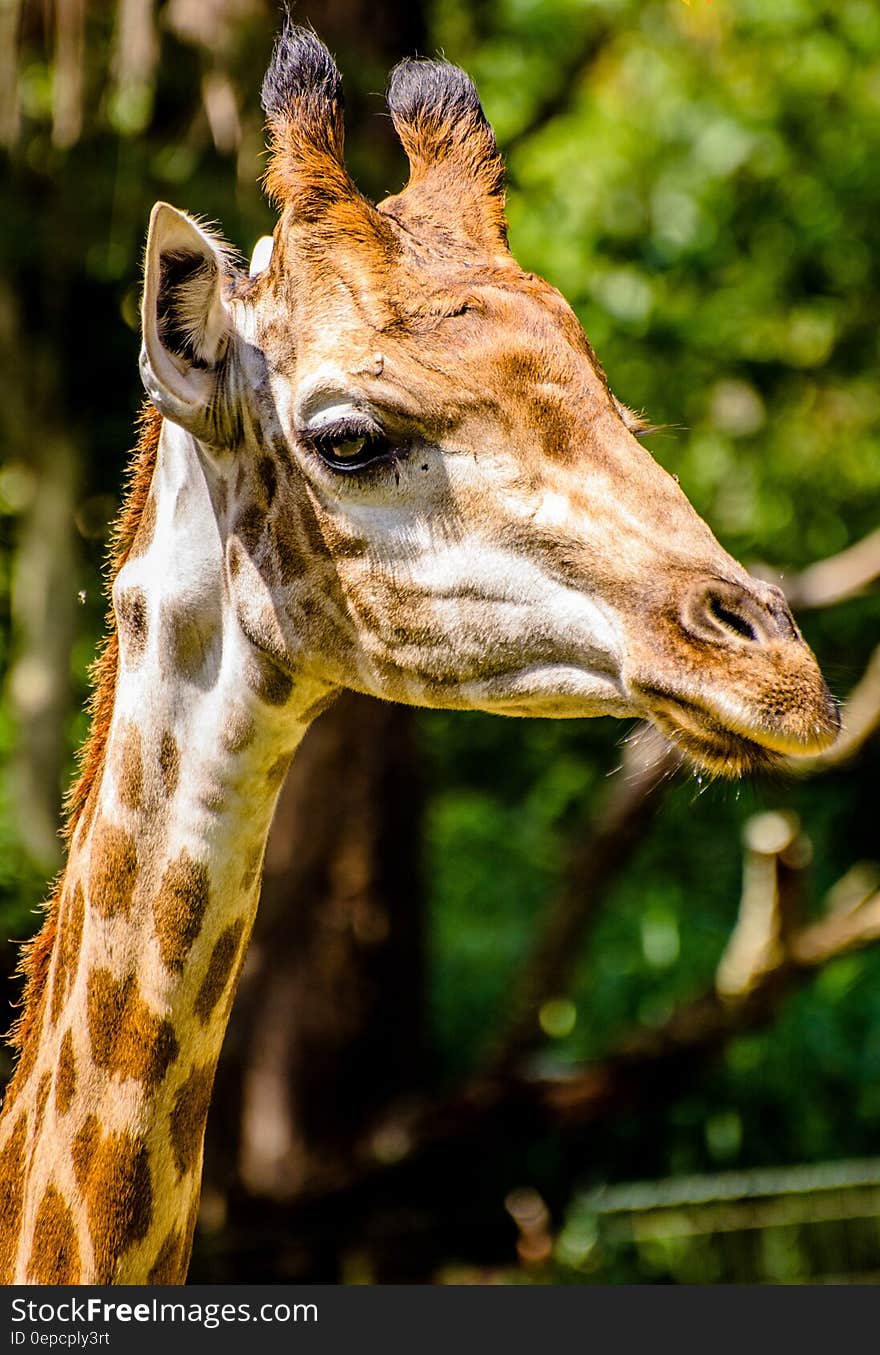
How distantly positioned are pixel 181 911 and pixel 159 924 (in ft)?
0.17

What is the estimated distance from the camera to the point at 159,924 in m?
2.81

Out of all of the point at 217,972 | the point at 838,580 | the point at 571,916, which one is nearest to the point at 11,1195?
the point at 217,972

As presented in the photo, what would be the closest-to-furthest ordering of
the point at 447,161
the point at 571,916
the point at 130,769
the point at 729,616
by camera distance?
the point at 729,616
the point at 130,769
the point at 447,161
the point at 571,916

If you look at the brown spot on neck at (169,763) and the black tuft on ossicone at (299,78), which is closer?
the brown spot on neck at (169,763)

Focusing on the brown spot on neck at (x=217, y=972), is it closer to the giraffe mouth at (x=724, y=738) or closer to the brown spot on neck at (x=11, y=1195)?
the brown spot on neck at (x=11, y=1195)

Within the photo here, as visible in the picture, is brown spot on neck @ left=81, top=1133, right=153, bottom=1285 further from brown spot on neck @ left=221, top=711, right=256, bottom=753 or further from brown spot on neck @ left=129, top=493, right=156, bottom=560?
brown spot on neck @ left=129, top=493, right=156, bottom=560

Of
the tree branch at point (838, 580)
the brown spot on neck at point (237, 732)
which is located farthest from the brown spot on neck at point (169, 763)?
the tree branch at point (838, 580)

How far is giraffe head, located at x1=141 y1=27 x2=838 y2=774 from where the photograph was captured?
2463mm

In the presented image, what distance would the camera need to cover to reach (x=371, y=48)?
7.75 meters

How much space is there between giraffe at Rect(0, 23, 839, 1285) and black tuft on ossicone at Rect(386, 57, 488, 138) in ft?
1.01

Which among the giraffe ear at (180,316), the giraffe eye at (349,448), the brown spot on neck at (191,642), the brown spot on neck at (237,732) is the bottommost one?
the brown spot on neck at (237,732)

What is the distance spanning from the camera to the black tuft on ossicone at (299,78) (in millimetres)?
3064

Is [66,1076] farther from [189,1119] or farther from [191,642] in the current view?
[191,642]

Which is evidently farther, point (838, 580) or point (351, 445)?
point (838, 580)
